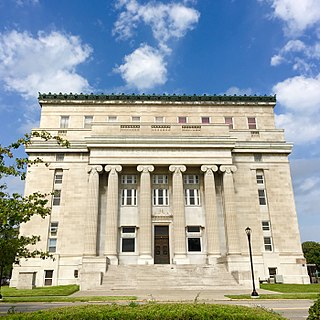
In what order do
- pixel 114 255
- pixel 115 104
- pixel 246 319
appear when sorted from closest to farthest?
pixel 246 319 → pixel 114 255 → pixel 115 104

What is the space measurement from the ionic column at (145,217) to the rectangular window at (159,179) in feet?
7.22

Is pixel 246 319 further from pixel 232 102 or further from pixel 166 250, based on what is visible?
pixel 232 102

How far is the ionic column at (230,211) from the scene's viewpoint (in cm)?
3388

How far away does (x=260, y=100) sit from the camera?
149 ft

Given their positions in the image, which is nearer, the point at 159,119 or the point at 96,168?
the point at 96,168

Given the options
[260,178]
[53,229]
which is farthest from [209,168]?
[53,229]

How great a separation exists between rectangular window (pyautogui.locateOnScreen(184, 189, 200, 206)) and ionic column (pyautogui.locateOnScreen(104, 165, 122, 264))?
810 centimetres

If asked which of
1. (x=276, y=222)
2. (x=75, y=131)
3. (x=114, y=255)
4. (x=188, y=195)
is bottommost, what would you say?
(x=114, y=255)

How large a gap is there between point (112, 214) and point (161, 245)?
22.3 ft

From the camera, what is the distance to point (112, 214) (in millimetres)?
34500

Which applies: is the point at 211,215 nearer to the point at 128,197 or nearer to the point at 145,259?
the point at 145,259

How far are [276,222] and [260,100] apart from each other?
17436mm

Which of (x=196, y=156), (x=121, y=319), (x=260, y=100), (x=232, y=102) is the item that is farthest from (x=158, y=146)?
(x=121, y=319)

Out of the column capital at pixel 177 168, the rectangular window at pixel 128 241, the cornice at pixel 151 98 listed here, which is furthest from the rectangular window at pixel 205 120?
the rectangular window at pixel 128 241
